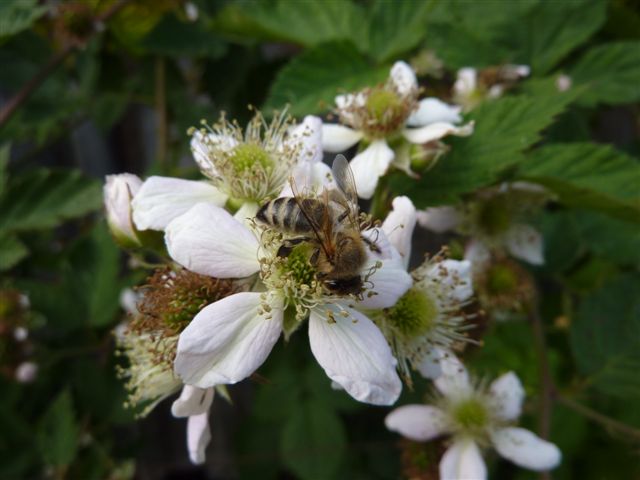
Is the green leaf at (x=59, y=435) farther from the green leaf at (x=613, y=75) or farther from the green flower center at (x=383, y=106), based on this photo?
the green leaf at (x=613, y=75)

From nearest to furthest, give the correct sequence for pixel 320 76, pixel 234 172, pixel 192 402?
pixel 192 402
pixel 234 172
pixel 320 76

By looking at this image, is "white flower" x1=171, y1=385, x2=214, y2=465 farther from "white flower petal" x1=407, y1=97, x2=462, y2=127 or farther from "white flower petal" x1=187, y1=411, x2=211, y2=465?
"white flower petal" x1=407, y1=97, x2=462, y2=127

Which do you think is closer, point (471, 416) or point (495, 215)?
point (471, 416)

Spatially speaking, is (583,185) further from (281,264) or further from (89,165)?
(89,165)

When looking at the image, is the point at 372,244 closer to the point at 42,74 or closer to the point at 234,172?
the point at 234,172

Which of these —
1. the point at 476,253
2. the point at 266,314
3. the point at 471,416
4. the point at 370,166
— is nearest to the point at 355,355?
the point at 266,314

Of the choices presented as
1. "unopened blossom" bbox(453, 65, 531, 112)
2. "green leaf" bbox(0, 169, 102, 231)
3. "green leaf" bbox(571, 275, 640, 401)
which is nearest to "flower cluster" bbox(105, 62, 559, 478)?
"green leaf" bbox(571, 275, 640, 401)
